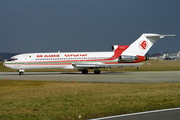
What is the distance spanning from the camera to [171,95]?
14133 millimetres

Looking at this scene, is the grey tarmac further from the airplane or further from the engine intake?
the engine intake

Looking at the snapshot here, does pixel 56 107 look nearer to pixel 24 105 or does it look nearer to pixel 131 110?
pixel 24 105

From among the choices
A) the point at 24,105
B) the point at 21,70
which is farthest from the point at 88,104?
the point at 21,70

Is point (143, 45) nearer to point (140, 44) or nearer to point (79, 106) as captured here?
point (140, 44)

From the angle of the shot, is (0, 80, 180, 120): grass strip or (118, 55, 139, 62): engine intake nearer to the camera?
(0, 80, 180, 120): grass strip

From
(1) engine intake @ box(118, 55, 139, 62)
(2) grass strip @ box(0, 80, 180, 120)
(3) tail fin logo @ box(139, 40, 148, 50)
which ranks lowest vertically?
(2) grass strip @ box(0, 80, 180, 120)

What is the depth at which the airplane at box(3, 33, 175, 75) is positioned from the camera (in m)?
35.1

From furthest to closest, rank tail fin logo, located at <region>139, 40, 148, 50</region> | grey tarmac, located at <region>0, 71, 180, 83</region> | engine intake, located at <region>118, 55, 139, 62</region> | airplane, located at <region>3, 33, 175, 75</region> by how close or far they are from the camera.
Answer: tail fin logo, located at <region>139, 40, 148, 50</region> < engine intake, located at <region>118, 55, 139, 62</region> < airplane, located at <region>3, 33, 175, 75</region> < grey tarmac, located at <region>0, 71, 180, 83</region>

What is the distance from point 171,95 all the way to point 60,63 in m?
23.4

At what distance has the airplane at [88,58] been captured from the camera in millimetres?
35125

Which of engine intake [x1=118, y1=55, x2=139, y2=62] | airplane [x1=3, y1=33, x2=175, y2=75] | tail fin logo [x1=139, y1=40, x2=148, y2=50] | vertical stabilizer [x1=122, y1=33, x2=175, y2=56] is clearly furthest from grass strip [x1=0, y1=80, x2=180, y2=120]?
tail fin logo [x1=139, y1=40, x2=148, y2=50]

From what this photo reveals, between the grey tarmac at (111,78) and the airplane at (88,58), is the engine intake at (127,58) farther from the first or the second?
the grey tarmac at (111,78)

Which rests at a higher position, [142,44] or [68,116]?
[142,44]

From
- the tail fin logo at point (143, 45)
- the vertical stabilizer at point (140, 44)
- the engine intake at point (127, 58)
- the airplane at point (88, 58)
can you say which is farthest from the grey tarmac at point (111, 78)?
the tail fin logo at point (143, 45)
